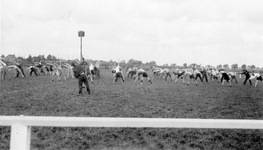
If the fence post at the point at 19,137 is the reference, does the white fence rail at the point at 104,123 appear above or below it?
above

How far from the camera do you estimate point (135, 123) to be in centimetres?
168

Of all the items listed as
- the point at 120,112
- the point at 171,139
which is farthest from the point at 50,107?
the point at 171,139

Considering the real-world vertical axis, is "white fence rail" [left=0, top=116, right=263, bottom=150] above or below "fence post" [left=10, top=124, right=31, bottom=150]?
above

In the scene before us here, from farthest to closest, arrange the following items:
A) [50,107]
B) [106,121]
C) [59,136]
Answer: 1. [50,107]
2. [59,136]
3. [106,121]

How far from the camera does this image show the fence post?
5.53 feet

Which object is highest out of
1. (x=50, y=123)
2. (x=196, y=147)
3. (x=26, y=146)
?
(x=50, y=123)

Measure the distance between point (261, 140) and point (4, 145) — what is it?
5951 mm

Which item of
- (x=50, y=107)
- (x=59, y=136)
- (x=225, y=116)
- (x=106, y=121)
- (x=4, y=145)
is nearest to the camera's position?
(x=106, y=121)

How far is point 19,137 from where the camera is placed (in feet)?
5.56

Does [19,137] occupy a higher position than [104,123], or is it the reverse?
[104,123]

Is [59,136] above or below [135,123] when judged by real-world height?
below

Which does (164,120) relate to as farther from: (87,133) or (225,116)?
(225,116)

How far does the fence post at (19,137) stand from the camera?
169 cm

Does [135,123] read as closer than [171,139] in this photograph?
Yes
